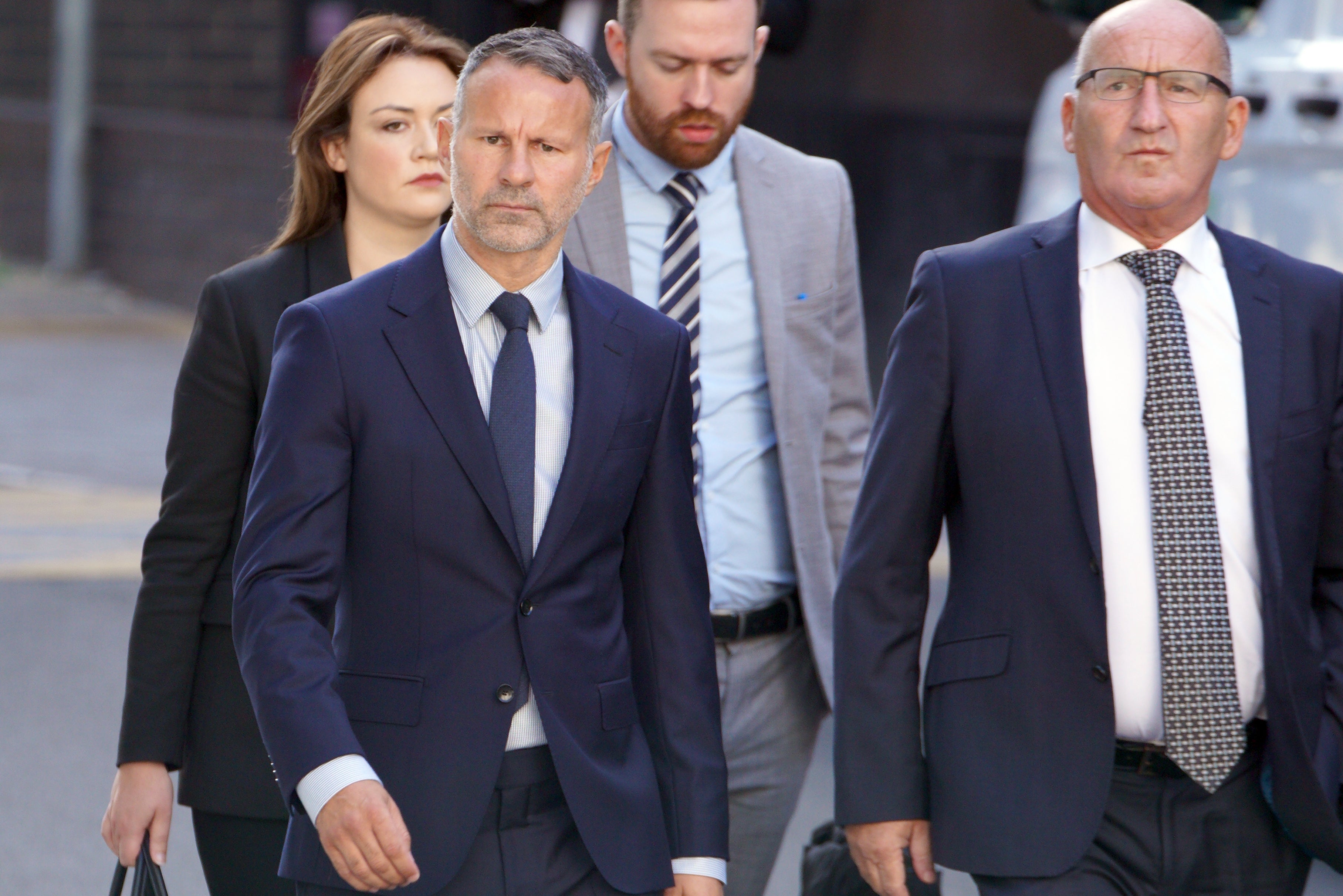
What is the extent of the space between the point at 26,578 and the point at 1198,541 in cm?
648

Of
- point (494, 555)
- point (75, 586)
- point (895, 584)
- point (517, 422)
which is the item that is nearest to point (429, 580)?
point (494, 555)

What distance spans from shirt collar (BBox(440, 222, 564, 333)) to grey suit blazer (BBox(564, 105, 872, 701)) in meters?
0.97

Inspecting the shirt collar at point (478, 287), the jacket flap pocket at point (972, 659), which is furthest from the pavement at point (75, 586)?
the shirt collar at point (478, 287)

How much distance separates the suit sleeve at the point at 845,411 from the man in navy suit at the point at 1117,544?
0.86 metres

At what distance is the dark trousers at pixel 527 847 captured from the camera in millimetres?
2709

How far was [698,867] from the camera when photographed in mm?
2859

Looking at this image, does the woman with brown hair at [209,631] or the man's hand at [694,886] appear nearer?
the man's hand at [694,886]

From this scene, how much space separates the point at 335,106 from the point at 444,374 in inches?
42.3

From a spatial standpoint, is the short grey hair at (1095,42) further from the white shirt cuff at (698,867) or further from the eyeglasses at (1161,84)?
the white shirt cuff at (698,867)

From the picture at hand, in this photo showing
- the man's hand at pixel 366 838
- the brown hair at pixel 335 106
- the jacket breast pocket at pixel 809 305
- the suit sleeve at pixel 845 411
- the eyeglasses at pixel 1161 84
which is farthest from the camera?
the suit sleeve at pixel 845 411

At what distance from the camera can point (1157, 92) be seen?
3.07 metres

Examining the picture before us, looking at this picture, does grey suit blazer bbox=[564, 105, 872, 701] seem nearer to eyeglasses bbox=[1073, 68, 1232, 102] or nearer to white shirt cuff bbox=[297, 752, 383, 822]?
eyeglasses bbox=[1073, 68, 1232, 102]

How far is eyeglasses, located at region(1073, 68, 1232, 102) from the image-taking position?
10.1 feet

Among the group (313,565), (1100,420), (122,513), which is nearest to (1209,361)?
(1100,420)
